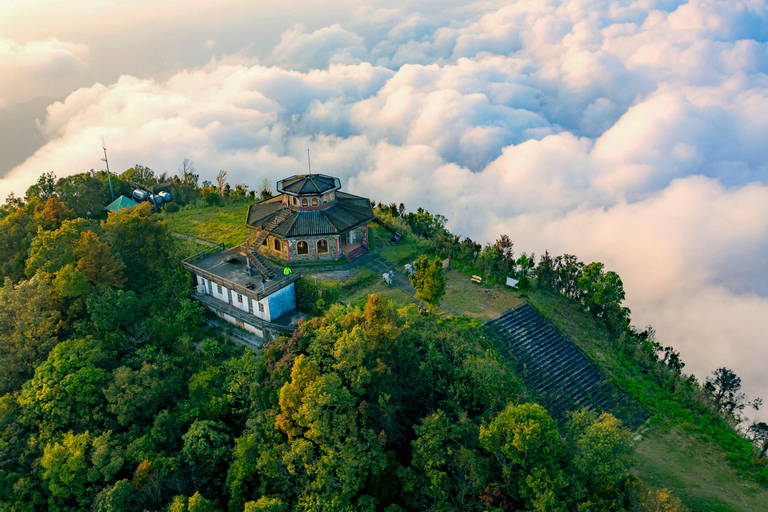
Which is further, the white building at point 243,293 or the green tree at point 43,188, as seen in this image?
the green tree at point 43,188

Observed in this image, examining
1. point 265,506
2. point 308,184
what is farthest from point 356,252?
point 265,506

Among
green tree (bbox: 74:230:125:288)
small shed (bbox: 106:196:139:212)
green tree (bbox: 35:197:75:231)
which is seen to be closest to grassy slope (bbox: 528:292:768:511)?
green tree (bbox: 74:230:125:288)


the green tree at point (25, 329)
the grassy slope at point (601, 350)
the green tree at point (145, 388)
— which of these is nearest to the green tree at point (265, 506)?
the green tree at point (145, 388)

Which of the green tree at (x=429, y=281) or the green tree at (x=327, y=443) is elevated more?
the green tree at (x=429, y=281)

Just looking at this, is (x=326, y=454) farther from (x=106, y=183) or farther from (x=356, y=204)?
(x=106, y=183)

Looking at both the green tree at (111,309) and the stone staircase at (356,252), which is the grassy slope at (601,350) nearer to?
the stone staircase at (356,252)

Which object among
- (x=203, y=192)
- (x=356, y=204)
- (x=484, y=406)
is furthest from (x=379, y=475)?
(x=203, y=192)
